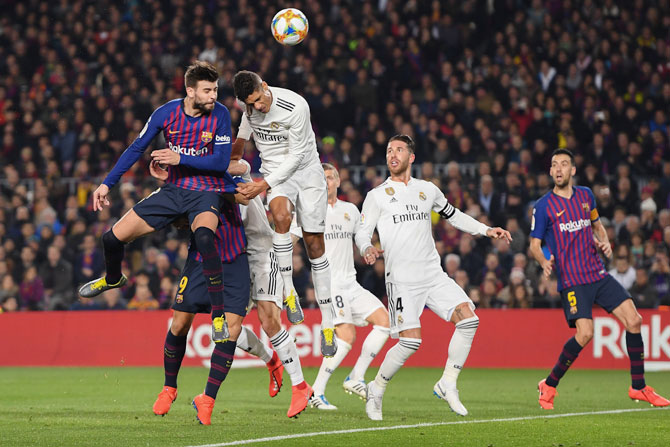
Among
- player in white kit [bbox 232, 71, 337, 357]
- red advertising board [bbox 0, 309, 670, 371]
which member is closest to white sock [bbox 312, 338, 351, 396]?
player in white kit [bbox 232, 71, 337, 357]

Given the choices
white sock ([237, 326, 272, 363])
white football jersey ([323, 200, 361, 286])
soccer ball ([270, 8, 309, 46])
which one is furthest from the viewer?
white football jersey ([323, 200, 361, 286])

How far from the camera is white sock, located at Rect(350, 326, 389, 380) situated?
36.0 feet

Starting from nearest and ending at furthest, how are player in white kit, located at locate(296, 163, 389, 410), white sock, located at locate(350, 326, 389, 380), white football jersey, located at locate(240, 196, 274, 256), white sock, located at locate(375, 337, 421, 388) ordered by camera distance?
1. white sock, located at locate(375, 337, 421, 388)
2. white football jersey, located at locate(240, 196, 274, 256)
3. white sock, located at locate(350, 326, 389, 380)
4. player in white kit, located at locate(296, 163, 389, 410)

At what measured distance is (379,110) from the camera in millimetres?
20000

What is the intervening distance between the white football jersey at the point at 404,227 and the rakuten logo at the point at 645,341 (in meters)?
6.44

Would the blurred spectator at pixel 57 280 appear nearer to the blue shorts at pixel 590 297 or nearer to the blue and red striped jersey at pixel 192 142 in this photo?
the blue and red striped jersey at pixel 192 142

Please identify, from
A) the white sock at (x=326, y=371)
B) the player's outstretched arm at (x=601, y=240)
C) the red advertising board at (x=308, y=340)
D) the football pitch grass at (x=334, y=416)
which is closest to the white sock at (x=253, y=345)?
the football pitch grass at (x=334, y=416)

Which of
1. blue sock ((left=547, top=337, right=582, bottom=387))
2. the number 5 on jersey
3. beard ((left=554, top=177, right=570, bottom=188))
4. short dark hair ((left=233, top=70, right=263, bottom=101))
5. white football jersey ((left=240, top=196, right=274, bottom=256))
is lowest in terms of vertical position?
blue sock ((left=547, top=337, right=582, bottom=387))

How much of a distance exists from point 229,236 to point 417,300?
1896 millimetres

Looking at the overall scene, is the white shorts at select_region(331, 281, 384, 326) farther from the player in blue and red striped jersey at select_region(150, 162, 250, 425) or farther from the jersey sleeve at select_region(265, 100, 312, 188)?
the jersey sleeve at select_region(265, 100, 312, 188)

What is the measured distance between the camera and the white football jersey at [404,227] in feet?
31.6

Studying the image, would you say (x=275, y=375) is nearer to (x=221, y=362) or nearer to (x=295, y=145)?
(x=221, y=362)

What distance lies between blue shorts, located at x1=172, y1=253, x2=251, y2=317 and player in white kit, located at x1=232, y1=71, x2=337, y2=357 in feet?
1.35

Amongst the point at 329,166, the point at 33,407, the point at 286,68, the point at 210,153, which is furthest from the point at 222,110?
the point at 286,68
